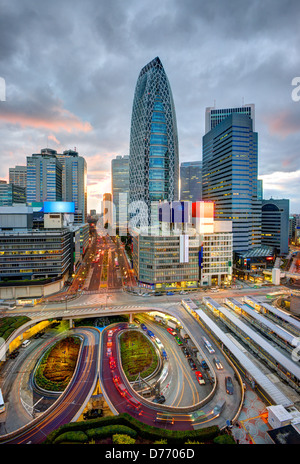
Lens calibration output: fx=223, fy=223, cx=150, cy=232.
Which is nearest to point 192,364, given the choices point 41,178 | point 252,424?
point 252,424

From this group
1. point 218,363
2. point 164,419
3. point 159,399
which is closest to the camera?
point 164,419

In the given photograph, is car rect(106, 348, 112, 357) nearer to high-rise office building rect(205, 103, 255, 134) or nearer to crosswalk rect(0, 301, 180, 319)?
crosswalk rect(0, 301, 180, 319)

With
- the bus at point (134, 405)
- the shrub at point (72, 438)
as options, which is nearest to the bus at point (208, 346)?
the bus at point (134, 405)

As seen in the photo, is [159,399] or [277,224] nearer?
[159,399]

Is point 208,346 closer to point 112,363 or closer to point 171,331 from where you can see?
point 171,331

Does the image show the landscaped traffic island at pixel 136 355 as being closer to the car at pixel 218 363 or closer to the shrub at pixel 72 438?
the car at pixel 218 363
